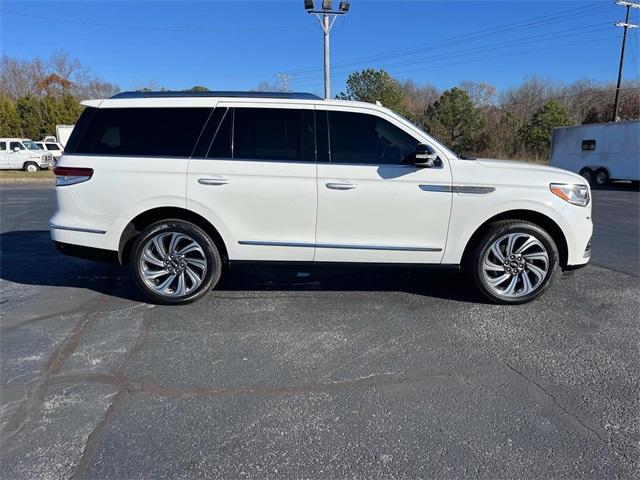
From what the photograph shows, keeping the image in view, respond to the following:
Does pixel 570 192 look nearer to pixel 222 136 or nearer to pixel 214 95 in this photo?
pixel 222 136

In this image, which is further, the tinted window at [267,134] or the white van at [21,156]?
the white van at [21,156]

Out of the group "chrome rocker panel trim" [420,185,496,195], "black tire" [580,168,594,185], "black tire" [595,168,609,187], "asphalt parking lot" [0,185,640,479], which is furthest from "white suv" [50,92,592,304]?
"black tire" [580,168,594,185]

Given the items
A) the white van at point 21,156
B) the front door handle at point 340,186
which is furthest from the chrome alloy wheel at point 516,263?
the white van at point 21,156

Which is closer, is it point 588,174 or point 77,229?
point 77,229

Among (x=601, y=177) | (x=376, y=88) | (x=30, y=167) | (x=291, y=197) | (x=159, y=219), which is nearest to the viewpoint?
(x=291, y=197)

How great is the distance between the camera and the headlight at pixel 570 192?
13.9ft

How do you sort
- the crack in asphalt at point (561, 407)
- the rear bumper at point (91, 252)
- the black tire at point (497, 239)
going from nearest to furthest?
the crack in asphalt at point (561, 407)
the black tire at point (497, 239)
the rear bumper at point (91, 252)

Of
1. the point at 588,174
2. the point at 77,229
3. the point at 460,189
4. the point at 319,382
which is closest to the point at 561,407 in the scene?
the point at 319,382

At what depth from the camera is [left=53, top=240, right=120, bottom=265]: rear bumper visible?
438cm

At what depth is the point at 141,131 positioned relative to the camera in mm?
4320

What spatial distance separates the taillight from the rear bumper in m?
0.64

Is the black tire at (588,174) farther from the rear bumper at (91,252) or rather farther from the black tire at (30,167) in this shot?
the black tire at (30,167)

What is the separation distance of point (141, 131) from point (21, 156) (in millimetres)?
29218

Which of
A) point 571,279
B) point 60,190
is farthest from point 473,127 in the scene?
point 60,190
